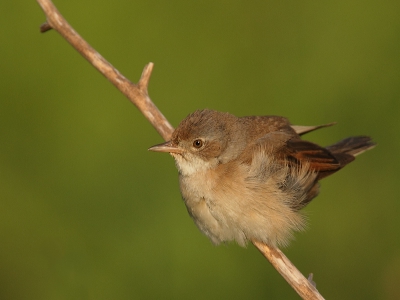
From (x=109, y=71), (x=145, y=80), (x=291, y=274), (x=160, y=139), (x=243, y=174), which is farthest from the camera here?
(x=160, y=139)

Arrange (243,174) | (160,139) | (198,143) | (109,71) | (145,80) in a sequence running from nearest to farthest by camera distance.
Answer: (243,174)
(198,143)
(109,71)
(145,80)
(160,139)

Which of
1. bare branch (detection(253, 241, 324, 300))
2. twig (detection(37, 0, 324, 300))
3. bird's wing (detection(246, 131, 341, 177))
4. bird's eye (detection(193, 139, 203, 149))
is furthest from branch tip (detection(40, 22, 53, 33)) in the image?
bare branch (detection(253, 241, 324, 300))

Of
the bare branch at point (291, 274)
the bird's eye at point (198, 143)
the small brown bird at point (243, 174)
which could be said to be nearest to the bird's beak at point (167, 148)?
the small brown bird at point (243, 174)

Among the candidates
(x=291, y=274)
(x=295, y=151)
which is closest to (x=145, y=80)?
(x=295, y=151)

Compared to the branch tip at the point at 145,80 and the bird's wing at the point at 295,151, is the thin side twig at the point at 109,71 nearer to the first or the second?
the branch tip at the point at 145,80

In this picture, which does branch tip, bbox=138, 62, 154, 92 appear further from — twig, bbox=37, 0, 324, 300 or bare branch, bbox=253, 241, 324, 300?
bare branch, bbox=253, 241, 324, 300

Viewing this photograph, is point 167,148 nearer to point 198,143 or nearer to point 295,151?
point 198,143

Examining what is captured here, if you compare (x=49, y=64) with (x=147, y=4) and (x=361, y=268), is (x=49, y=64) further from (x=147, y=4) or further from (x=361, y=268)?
(x=361, y=268)
